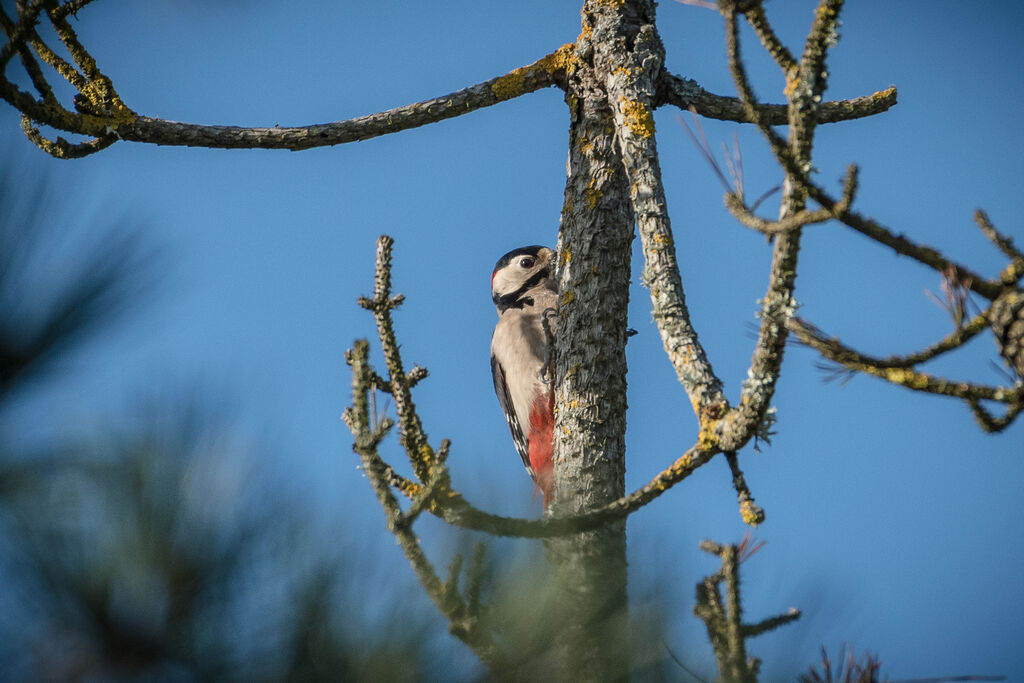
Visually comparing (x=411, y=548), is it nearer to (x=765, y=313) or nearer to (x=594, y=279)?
(x=765, y=313)

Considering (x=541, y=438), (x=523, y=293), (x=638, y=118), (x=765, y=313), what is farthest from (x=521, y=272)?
(x=765, y=313)

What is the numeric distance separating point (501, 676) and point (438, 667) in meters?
0.10

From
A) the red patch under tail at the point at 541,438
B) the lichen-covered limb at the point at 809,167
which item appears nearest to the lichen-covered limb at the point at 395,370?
the lichen-covered limb at the point at 809,167

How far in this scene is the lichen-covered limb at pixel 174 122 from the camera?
2.62 meters

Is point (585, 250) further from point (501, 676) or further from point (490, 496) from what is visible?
point (501, 676)

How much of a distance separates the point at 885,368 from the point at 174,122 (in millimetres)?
2335

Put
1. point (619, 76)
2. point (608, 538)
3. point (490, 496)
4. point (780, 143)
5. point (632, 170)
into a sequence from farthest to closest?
point (619, 76) < point (632, 170) < point (608, 538) < point (490, 496) < point (780, 143)

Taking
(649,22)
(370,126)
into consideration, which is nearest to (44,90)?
(370,126)

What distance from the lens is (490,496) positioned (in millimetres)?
1675

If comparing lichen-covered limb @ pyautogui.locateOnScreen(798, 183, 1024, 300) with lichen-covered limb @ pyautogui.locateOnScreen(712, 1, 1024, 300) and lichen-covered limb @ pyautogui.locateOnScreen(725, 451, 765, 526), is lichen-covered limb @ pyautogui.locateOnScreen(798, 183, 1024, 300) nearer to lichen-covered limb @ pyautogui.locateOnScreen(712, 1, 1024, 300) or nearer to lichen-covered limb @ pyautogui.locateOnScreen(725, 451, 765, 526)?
lichen-covered limb @ pyautogui.locateOnScreen(712, 1, 1024, 300)

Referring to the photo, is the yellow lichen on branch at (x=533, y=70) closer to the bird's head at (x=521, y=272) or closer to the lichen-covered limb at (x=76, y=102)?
the lichen-covered limb at (x=76, y=102)

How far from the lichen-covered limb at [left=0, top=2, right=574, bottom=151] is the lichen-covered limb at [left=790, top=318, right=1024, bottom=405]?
1.76 meters

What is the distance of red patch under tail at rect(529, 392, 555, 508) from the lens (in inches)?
163

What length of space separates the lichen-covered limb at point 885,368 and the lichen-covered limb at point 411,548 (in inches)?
32.7
